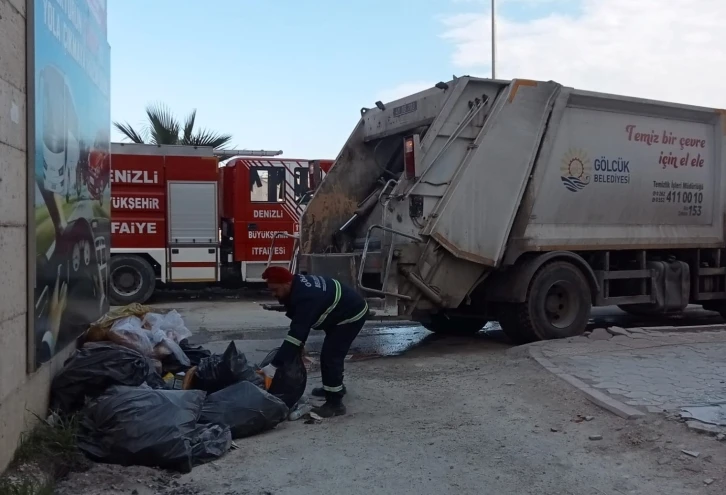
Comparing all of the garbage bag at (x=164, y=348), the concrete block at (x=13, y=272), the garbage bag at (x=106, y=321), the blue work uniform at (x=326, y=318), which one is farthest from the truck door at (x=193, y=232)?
the concrete block at (x=13, y=272)

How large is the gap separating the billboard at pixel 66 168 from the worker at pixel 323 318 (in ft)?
4.41

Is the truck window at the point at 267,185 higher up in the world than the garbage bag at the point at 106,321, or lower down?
higher up

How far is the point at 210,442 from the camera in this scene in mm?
4352

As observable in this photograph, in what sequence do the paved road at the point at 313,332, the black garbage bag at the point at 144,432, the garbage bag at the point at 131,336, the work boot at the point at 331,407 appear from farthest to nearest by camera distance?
the paved road at the point at 313,332 < the garbage bag at the point at 131,336 < the work boot at the point at 331,407 < the black garbage bag at the point at 144,432

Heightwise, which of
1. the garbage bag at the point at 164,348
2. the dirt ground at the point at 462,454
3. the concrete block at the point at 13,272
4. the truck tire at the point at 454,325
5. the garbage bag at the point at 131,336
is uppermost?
the concrete block at the point at 13,272

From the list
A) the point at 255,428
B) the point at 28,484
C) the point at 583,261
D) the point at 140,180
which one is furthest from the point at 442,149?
the point at 140,180

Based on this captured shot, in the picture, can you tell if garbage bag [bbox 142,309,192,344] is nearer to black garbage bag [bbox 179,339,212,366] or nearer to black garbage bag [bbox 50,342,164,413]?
black garbage bag [bbox 179,339,212,366]

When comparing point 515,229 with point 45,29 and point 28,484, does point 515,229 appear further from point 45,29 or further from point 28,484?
point 28,484

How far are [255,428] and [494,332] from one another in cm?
526

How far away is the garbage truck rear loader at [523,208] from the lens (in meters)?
7.25

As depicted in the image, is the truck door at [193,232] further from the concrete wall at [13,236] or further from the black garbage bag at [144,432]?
the concrete wall at [13,236]

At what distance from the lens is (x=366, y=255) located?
7223 mm

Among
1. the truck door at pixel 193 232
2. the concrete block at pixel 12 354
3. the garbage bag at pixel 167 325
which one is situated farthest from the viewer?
the truck door at pixel 193 232

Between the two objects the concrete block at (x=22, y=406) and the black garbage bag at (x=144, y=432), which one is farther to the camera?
the black garbage bag at (x=144, y=432)
